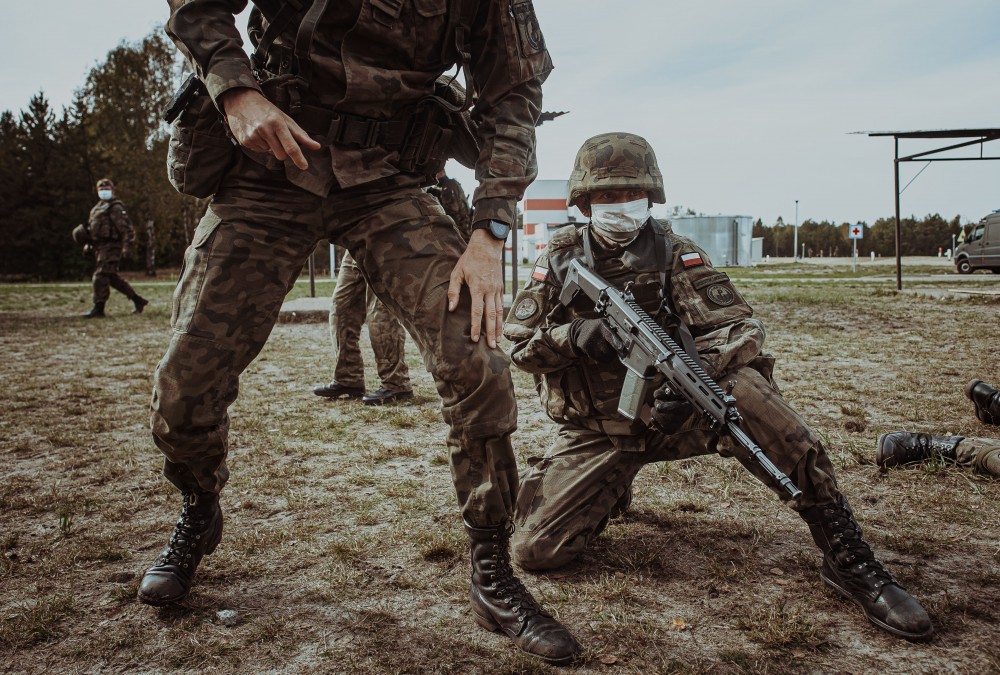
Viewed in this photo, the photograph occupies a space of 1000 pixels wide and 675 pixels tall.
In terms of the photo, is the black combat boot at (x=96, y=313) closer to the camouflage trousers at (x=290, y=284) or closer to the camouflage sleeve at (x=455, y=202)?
the camouflage sleeve at (x=455, y=202)

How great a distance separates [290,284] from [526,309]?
1036mm

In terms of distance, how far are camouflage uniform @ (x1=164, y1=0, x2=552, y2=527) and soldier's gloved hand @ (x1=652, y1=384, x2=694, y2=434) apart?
55 cm

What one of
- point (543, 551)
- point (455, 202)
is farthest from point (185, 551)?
point (455, 202)

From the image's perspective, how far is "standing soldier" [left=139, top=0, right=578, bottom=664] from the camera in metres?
2.09

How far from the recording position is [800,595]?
7.73 feet

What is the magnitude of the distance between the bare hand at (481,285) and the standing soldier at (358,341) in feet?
10.5

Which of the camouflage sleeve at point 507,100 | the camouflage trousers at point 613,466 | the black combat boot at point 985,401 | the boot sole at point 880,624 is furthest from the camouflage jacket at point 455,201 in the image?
the black combat boot at point 985,401

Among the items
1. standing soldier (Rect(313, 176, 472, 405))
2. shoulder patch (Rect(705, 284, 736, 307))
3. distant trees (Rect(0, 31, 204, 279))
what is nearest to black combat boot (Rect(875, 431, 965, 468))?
shoulder patch (Rect(705, 284, 736, 307))

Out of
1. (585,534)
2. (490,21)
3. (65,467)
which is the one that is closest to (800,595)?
(585,534)

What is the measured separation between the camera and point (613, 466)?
2766mm

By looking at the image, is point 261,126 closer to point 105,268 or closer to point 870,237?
point 105,268

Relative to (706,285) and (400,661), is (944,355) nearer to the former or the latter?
(706,285)

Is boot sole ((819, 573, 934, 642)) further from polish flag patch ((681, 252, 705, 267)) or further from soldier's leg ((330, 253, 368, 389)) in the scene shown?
soldier's leg ((330, 253, 368, 389))

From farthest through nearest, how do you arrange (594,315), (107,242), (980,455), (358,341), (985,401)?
(107,242) < (358,341) < (985,401) < (980,455) < (594,315)
